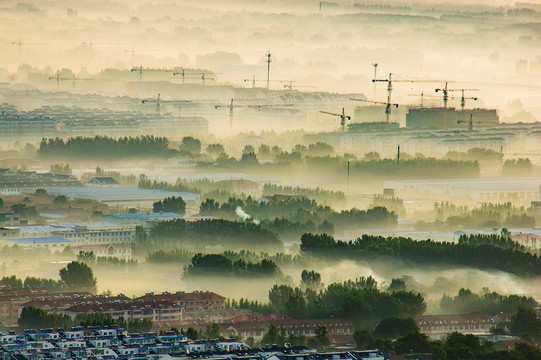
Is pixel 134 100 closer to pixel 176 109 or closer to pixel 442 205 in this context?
pixel 176 109

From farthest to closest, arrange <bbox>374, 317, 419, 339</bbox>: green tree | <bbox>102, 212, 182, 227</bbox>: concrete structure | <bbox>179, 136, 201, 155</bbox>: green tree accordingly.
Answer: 1. <bbox>179, 136, 201, 155</bbox>: green tree
2. <bbox>102, 212, 182, 227</bbox>: concrete structure
3. <bbox>374, 317, 419, 339</bbox>: green tree

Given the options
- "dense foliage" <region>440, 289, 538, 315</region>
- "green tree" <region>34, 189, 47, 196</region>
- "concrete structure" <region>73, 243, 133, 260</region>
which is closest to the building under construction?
"green tree" <region>34, 189, 47, 196</region>

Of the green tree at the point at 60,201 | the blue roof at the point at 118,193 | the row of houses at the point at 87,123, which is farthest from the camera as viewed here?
the row of houses at the point at 87,123

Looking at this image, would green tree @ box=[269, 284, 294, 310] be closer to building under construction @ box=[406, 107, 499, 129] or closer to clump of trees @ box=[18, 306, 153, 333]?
clump of trees @ box=[18, 306, 153, 333]

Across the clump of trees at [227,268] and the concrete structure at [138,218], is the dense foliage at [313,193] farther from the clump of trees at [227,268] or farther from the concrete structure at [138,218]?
the clump of trees at [227,268]

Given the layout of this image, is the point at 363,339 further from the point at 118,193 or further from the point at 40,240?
the point at 118,193

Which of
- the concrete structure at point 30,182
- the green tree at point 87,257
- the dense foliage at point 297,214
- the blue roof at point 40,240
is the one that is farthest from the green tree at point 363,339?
the concrete structure at point 30,182

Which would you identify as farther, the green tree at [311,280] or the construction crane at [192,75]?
the construction crane at [192,75]
